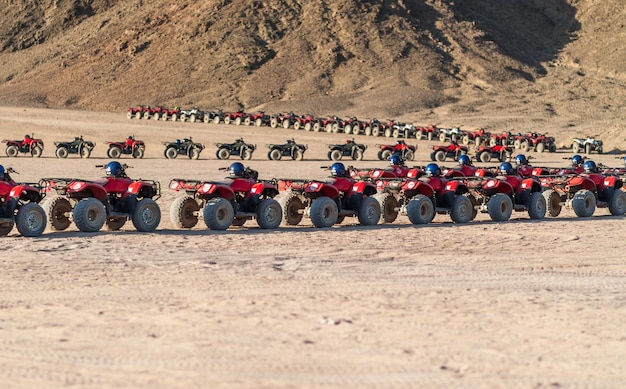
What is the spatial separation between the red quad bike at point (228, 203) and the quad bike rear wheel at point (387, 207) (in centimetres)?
212

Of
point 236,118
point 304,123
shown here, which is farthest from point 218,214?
point 236,118

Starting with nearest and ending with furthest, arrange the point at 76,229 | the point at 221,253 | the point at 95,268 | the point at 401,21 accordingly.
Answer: the point at 95,268 → the point at 221,253 → the point at 76,229 → the point at 401,21

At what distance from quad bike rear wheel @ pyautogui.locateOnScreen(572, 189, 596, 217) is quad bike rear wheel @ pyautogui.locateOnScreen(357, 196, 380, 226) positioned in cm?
460

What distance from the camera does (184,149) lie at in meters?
39.6

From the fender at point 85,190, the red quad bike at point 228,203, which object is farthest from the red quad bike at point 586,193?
the fender at point 85,190

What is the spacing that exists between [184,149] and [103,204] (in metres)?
23.5

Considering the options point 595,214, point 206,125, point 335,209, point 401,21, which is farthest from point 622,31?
point 335,209

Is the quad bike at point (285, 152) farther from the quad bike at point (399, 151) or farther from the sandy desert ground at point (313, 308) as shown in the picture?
the sandy desert ground at point (313, 308)

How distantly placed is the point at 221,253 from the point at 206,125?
46841mm

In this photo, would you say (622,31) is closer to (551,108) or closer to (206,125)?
(551,108)

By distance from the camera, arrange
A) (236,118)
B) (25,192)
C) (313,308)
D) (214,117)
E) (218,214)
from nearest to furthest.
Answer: (313,308) → (25,192) → (218,214) → (236,118) → (214,117)

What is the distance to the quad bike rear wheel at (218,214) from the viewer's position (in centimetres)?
1659

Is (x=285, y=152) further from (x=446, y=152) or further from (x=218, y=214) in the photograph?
(x=218, y=214)

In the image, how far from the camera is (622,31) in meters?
91.0
